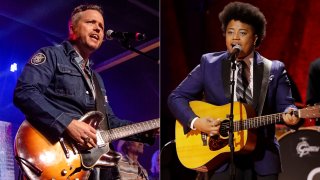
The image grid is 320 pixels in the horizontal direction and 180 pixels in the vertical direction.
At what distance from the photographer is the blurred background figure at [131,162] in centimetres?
388

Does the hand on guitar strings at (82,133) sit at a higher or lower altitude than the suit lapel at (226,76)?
lower

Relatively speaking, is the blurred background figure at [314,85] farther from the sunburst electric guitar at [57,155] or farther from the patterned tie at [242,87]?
the sunburst electric guitar at [57,155]

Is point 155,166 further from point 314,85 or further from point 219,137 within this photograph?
point 314,85

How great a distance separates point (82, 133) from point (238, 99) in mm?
1186

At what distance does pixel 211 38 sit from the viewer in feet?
15.2

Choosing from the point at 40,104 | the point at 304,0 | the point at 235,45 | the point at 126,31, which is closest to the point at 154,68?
the point at 126,31

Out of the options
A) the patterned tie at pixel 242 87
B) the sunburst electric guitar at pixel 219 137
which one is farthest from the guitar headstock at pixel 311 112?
the patterned tie at pixel 242 87

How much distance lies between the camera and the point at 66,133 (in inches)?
140

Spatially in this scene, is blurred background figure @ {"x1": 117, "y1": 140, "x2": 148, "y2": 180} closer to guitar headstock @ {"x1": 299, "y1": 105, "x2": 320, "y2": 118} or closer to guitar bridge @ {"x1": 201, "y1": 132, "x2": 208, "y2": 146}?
guitar bridge @ {"x1": 201, "y1": 132, "x2": 208, "y2": 146}

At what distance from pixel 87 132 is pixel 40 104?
0.40m

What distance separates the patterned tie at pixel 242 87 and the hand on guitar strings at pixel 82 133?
44.5 inches

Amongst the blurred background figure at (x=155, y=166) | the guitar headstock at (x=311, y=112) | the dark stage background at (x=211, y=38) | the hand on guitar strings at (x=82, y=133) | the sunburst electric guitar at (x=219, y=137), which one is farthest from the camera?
the dark stage background at (x=211, y=38)

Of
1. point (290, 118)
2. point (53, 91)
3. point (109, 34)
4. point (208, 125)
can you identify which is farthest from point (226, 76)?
point (53, 91)

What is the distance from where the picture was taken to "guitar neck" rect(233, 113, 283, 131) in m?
3.43
